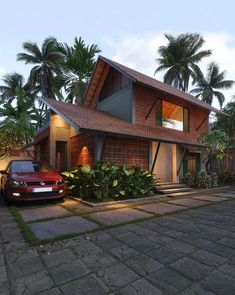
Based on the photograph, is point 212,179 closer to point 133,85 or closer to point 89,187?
point 133,85

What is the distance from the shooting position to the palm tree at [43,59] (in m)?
26.8

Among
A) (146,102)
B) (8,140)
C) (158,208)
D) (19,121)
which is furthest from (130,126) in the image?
(19,121)

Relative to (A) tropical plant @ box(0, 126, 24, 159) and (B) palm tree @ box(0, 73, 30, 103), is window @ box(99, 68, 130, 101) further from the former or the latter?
(B) palm tree @ box(0, 73, 30, 103)

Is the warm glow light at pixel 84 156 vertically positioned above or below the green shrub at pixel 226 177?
above

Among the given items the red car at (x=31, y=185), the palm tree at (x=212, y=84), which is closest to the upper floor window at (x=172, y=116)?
the red car at (x=31, y=185)

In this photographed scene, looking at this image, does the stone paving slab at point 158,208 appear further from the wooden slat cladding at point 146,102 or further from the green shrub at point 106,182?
the wooden slat cladding at point 146,102

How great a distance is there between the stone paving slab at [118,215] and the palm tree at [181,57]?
26342mm

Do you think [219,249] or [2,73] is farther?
[2,73]

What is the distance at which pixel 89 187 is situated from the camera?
801 cm

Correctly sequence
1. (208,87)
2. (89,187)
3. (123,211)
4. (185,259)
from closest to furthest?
(185,259) < (123,211) < (89,187) < (208,87)

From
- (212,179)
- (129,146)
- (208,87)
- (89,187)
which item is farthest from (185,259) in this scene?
(208,87)

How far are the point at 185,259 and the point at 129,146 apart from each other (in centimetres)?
769

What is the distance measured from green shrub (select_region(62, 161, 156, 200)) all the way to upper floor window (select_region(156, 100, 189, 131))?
5189mm

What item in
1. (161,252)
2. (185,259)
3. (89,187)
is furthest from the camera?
(89,187)
